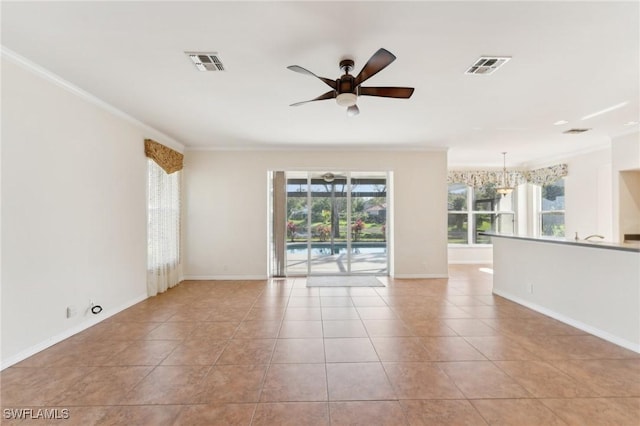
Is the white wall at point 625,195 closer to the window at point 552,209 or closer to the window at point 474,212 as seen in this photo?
the window at point 552,209

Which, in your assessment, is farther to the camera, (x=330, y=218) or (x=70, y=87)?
(x=330, y=218)

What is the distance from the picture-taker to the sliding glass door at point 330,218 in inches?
258

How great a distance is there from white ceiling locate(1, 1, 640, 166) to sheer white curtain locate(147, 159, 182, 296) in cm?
104

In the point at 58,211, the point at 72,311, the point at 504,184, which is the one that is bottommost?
the point at 72,311

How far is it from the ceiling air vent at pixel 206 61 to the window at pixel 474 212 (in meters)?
7.20

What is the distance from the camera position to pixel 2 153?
252 centimetres

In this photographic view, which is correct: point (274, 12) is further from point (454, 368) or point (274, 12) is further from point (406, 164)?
point (406, 164)

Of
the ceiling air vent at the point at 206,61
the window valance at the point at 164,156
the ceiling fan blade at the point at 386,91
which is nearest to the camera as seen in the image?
the ceiling air vent at the point at 206,61

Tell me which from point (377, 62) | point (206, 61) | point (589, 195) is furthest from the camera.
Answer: point (589, 195)

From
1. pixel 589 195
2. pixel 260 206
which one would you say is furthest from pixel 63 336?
pixel 589 195

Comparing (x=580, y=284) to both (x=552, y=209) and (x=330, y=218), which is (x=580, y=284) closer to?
(x=330, y=218)

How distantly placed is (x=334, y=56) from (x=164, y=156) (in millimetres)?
3722

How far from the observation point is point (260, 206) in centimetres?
612

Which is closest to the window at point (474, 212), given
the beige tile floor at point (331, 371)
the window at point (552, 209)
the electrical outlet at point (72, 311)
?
the window at point (552, 209)
